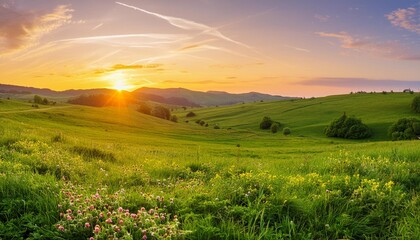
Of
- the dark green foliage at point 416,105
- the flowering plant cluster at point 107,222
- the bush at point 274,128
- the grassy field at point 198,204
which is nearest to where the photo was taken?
the flowering plant cluster at point 107,222

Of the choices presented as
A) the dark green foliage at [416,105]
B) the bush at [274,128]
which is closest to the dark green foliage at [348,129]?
the bush at [274,128]

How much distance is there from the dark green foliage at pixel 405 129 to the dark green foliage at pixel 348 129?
6.99 meters

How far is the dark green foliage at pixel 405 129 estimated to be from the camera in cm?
8959

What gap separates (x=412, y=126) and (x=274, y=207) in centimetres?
10271

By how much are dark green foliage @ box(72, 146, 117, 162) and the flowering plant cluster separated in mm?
6291

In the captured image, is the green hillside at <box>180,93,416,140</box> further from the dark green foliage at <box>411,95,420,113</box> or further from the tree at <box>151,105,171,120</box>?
the tree at <box>151,105,171,120</box>

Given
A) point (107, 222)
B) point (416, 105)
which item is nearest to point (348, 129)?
point (416, 105)

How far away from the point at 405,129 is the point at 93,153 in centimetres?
9884

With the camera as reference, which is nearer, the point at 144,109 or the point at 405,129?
the point at 405,129

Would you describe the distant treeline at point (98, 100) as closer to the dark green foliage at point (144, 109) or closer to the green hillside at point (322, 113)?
the dark green foliage at point (144, 109)

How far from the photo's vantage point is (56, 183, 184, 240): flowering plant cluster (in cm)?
507

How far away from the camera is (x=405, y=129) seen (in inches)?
3671

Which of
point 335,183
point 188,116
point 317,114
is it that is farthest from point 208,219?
point 188,116

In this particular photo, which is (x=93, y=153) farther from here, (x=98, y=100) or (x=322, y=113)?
(x=98, y=100)
